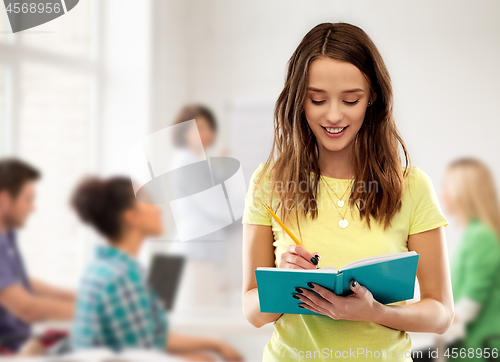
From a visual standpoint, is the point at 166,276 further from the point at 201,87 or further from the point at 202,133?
the point at 201,87

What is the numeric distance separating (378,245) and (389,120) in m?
0.22

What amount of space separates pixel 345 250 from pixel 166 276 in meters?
1.52

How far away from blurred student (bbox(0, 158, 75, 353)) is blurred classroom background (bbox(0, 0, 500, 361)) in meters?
0.06

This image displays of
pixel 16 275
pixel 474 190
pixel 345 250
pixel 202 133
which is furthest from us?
pixel 202 133

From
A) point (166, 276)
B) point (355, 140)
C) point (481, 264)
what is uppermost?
point (355, 140)

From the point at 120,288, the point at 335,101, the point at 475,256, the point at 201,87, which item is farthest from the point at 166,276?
the point at 335,101

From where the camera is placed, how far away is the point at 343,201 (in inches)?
29.4

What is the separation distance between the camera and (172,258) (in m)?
2.10

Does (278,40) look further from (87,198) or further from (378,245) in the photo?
(378,245)

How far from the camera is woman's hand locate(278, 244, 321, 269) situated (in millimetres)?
626

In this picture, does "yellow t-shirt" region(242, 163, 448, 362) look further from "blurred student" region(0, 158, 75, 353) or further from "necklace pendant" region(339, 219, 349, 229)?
"blurred student" region(0, 158, 75, 353)

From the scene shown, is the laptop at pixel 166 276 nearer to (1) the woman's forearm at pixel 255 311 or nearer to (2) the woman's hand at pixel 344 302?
(1) the woman's forearm at pixel 255 311

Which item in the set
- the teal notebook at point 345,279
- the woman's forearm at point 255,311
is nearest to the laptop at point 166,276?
the woman's forearm at point 255,311

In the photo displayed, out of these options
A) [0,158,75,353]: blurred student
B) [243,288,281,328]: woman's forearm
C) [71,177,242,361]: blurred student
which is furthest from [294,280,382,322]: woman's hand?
[0,158,75,353]: blurred student
